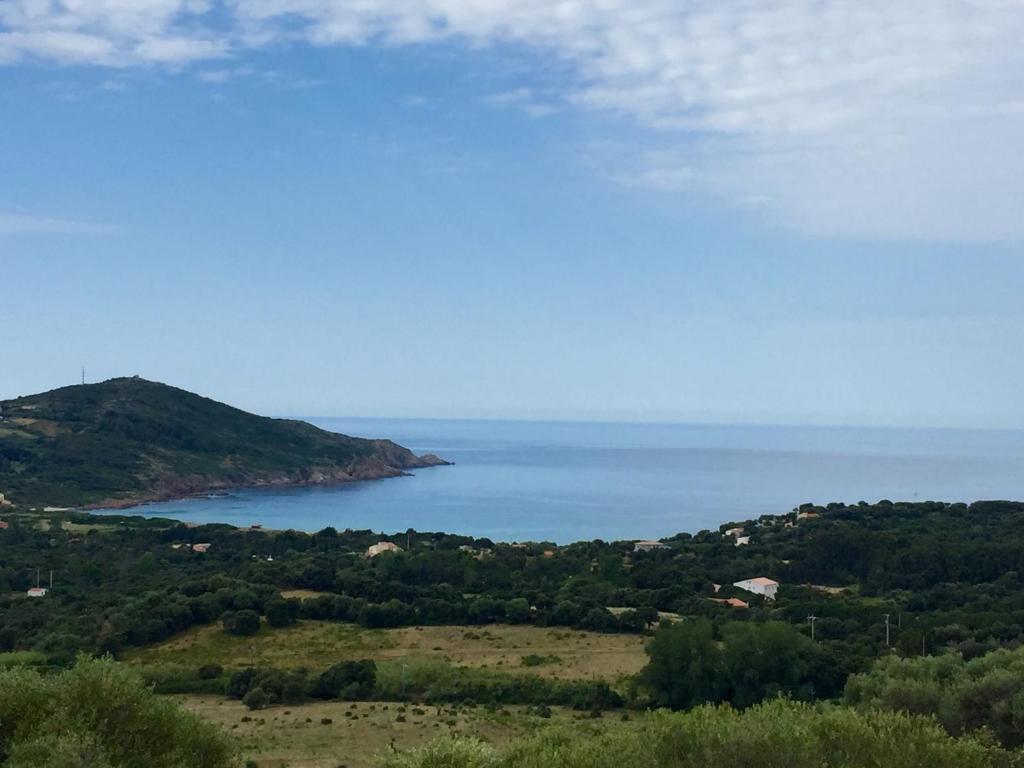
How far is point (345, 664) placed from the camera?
28047mm

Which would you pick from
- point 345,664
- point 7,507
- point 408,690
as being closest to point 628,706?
point 408,690

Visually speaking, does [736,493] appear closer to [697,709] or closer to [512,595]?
[512,595]

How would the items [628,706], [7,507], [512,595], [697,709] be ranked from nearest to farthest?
[697,709] < [628,706] < [512,595] < [7,507]

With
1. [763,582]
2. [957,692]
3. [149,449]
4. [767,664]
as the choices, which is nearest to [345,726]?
[767,664]

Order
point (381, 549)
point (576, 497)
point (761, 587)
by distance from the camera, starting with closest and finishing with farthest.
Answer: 1. point (761, 587)
2. point (381, 549)
3. point (576, 497)

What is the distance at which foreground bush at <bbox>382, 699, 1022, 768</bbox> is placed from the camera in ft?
37.6

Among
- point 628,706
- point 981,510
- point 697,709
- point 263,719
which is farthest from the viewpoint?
point 981,510

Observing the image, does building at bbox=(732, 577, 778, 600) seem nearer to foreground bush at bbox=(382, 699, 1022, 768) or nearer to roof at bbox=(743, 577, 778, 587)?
roof at bbox=(743, 577, 778, 587)

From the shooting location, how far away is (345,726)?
75.7 ft

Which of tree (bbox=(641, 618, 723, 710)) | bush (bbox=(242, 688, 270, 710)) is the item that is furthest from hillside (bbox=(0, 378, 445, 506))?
tree (bbox=(641, 618, 723, 710))

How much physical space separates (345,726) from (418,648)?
466 inches

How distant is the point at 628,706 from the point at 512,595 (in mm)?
18176

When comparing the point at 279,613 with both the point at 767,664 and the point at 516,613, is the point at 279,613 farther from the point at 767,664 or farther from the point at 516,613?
the point at 767,664

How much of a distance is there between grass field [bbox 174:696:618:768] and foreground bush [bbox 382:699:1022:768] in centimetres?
821
